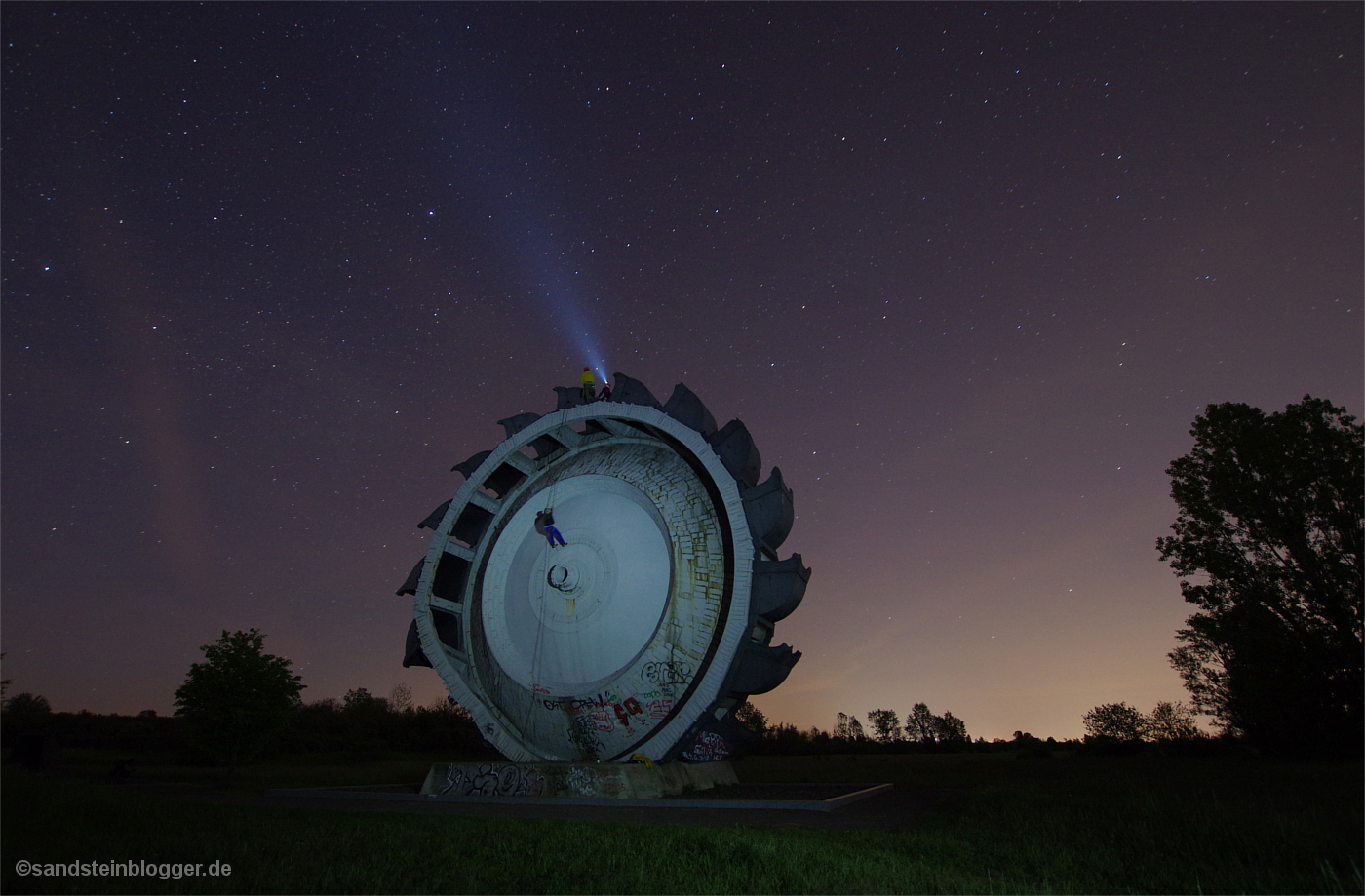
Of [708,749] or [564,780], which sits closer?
[564,780]

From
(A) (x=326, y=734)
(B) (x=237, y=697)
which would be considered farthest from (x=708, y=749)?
(A) (x=326, y=734)

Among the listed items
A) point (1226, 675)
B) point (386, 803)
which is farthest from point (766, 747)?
point (386, 803)

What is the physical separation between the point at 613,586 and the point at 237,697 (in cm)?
1712

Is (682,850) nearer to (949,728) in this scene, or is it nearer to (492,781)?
(492,781)

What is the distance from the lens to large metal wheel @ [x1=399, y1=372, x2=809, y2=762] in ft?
65.4

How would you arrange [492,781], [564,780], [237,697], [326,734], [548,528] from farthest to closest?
[326,734] < [237,697] < [548,528] < [492,781] < [564,780]

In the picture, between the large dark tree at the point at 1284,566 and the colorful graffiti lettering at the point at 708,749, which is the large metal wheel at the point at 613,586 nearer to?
the colorful graffiti lettering at the point at 708,749

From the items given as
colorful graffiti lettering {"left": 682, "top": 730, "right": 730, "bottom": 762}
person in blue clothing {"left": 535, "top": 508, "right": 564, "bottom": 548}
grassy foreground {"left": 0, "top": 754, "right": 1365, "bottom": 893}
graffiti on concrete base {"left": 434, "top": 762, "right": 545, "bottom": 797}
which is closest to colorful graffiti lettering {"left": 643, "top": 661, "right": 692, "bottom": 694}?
colorful graffiti lettering {"left": 682, "top": 730, "right": 730, "bottom": 762}

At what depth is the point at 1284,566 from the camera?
2488 cm

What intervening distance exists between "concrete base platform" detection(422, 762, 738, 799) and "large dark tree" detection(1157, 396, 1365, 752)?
775 inches

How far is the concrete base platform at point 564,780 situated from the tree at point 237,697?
12.2 metres

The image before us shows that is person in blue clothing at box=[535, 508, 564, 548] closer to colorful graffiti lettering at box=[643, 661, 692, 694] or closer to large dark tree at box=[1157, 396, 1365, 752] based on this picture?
colorful graffiti lettering at box=[643, 661, 692, 694]

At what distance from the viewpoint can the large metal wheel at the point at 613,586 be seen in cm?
1992

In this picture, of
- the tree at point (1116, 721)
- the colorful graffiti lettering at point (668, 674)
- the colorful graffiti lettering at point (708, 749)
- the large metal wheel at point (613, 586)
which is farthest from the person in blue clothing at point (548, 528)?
the tree at point (1116, 721)
